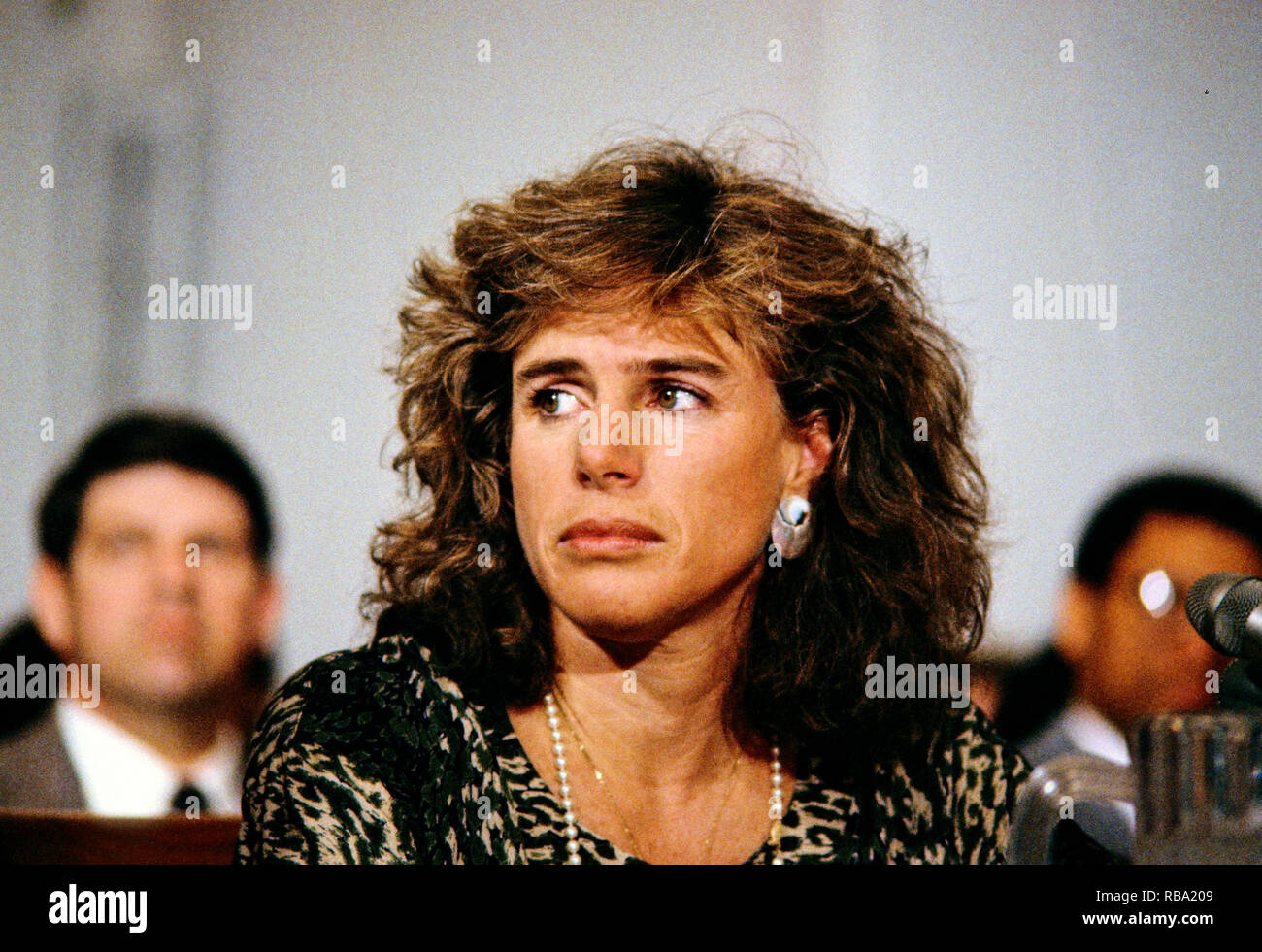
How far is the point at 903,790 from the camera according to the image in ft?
6.31

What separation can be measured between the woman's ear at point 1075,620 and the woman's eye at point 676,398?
2.66 feet

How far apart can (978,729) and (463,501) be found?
906mm

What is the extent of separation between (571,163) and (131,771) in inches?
49.5

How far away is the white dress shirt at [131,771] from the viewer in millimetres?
2078

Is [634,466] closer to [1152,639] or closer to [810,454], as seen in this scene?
[810,454]

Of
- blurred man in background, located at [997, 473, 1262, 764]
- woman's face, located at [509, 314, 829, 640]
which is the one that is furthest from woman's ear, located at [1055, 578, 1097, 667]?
woman's face, located at [509, 314, 829, 640]

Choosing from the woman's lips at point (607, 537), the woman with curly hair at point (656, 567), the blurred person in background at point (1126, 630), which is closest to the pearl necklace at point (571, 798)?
the woman with curly hair at point (656, 567)

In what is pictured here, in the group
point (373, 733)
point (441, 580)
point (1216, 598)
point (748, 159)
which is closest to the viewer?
point (1216, 598)

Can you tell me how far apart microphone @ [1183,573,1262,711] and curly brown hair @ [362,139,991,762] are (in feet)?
2.14

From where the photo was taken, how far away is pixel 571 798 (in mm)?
1812

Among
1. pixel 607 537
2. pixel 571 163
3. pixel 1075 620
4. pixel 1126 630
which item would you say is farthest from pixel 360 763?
pixel 1126 630

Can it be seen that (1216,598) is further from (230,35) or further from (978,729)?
(230,35)

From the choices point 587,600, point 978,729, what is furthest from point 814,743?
point 587,600

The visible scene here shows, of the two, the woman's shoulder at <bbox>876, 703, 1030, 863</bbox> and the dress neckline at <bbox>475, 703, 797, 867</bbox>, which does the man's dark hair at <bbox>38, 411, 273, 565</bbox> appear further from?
the woman's shoulder at <bbox>876, 703, 1030, 863</bbox>
